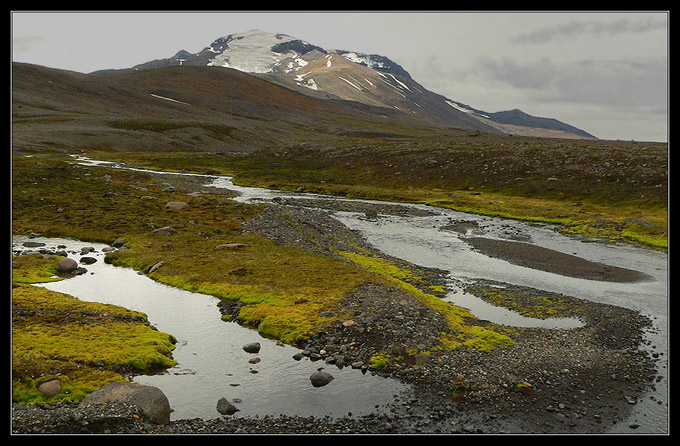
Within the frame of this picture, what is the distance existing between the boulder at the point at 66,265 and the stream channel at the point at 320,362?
133cm

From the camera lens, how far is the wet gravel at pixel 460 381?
1784cm

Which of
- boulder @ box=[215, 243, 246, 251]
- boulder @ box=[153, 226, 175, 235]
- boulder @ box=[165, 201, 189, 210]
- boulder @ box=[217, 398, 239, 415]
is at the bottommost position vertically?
boulder @ box=[217, 398, 239, 415]

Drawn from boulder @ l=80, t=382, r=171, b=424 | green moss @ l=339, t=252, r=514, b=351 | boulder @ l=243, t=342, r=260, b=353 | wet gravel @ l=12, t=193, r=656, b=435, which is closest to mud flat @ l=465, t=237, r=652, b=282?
wet gravel @ l=12, t=193, r=656, b=435

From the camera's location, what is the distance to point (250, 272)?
3688cm

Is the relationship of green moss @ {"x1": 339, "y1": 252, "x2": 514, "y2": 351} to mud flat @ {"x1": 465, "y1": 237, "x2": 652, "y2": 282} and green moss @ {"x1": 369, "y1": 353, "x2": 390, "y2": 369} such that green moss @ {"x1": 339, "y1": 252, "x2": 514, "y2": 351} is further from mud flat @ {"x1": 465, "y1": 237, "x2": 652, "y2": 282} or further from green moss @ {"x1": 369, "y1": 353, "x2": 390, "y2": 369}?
mud flat @ {"x1": 465, "y1": 237, "x2": 652, "y2": 282}

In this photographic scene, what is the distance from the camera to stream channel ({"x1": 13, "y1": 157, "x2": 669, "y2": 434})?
19.8 metres

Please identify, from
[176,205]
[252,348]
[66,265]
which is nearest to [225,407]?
[252,348]

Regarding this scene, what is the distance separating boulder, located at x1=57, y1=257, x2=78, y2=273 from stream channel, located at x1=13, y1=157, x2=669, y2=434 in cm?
133

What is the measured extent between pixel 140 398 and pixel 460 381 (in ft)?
42.8

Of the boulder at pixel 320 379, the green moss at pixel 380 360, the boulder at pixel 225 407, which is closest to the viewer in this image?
the boulder at pixel 225 407

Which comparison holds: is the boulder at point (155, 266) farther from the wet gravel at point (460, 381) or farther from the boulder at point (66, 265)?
the wet gravel at point (460, 381)

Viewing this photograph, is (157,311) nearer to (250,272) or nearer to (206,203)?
(250,272)

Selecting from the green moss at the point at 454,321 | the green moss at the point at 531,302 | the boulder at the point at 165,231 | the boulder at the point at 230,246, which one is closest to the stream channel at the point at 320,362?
the green moss at the point at 531,302

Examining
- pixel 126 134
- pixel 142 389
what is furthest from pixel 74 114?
pixel 142 389
